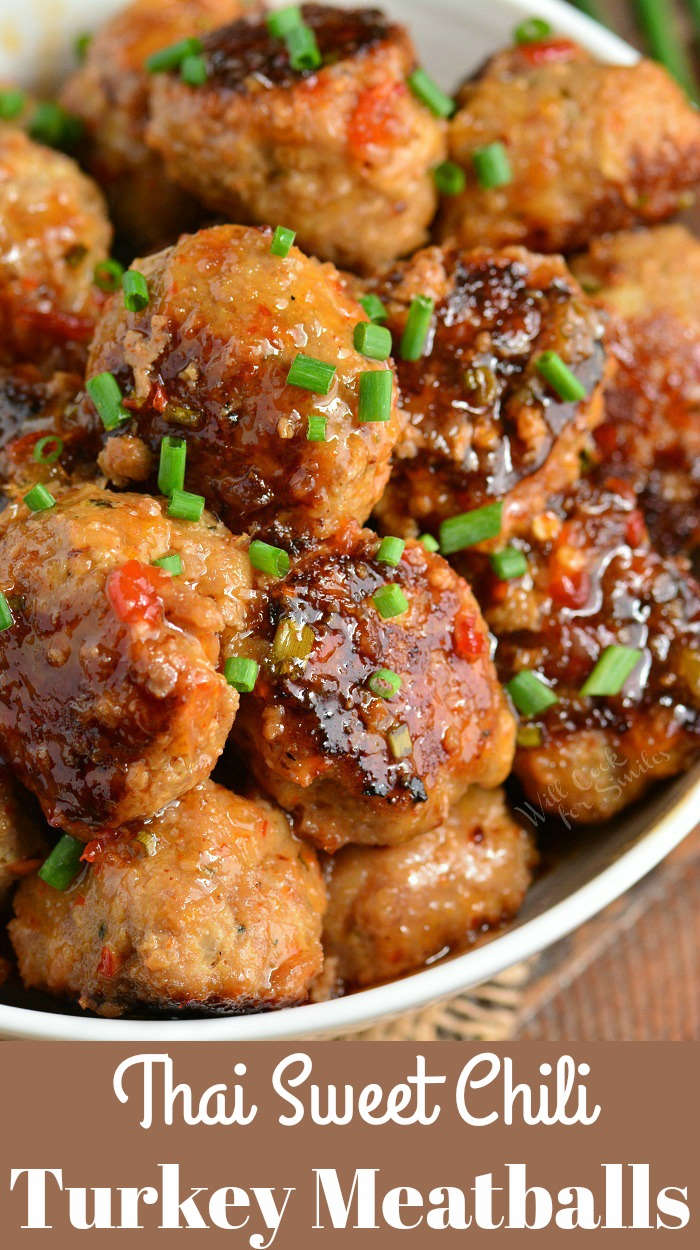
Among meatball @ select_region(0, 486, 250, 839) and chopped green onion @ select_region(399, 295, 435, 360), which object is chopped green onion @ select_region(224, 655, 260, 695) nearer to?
meatball @ select_region(0, 486, 250, 839)

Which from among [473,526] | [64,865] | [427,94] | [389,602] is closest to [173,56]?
[427,94]

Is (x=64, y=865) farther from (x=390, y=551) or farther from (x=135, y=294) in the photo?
(x=135, y=294)

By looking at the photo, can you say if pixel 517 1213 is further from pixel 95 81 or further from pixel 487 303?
A: pixel 95 81

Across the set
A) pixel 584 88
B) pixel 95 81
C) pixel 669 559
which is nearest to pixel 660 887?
pixel 669 559

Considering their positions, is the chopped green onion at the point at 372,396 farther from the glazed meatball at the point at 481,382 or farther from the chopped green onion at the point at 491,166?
the chopped green onion at the point at 491,166

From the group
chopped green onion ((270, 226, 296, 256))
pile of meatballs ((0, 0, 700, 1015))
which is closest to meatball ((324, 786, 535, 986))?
pile of meatballs ((0, 0, 700, 1015))

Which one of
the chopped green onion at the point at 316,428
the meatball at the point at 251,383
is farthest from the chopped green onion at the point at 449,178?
the chopped green onion at the point at 316,428
